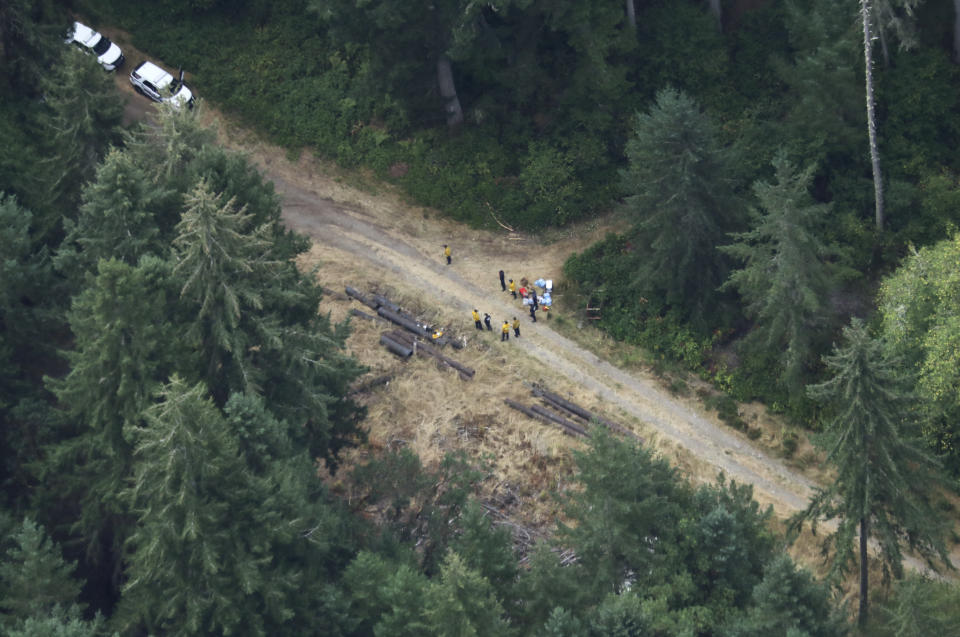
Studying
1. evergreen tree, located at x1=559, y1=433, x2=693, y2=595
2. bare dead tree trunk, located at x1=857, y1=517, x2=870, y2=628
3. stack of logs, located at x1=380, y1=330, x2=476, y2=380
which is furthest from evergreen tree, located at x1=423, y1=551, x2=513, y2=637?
stack of logs, located at x1=380, y1=330, x2=476, y2=380

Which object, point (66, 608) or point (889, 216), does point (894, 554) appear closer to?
point (889, 216)

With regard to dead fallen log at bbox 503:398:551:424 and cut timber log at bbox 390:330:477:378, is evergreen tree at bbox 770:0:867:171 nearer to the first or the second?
dead fallen log at bbox 503:398:551:424

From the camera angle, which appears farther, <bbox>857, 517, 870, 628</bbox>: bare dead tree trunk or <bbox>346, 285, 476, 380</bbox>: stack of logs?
<bbox>346, 285, 476, 380</bbox>: stack of logs

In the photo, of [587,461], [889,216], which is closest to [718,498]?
[587,461]

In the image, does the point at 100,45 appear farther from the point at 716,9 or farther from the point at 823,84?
the point at 823,84

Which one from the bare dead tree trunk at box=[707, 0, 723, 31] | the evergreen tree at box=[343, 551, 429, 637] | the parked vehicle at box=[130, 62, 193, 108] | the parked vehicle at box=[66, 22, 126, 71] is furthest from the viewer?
the parked vehicle at box=[130, 62, 193, 108]

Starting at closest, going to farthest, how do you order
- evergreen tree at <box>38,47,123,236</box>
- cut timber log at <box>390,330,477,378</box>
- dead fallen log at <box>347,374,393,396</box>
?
evergreen tree at <box>38,47,123,236</box>, dead fallen log at <box>347,374,393,396</box>, cut timber log at <box>390,330,477,378</box>

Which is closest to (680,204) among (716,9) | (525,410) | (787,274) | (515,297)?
(787,274)

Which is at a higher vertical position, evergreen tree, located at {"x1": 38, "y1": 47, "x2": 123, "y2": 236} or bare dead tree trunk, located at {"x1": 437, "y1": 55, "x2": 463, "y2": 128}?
bare dead tree trunk, located at {"x1": 437, "y1": 55, "x2": 463, "y2": 128}
